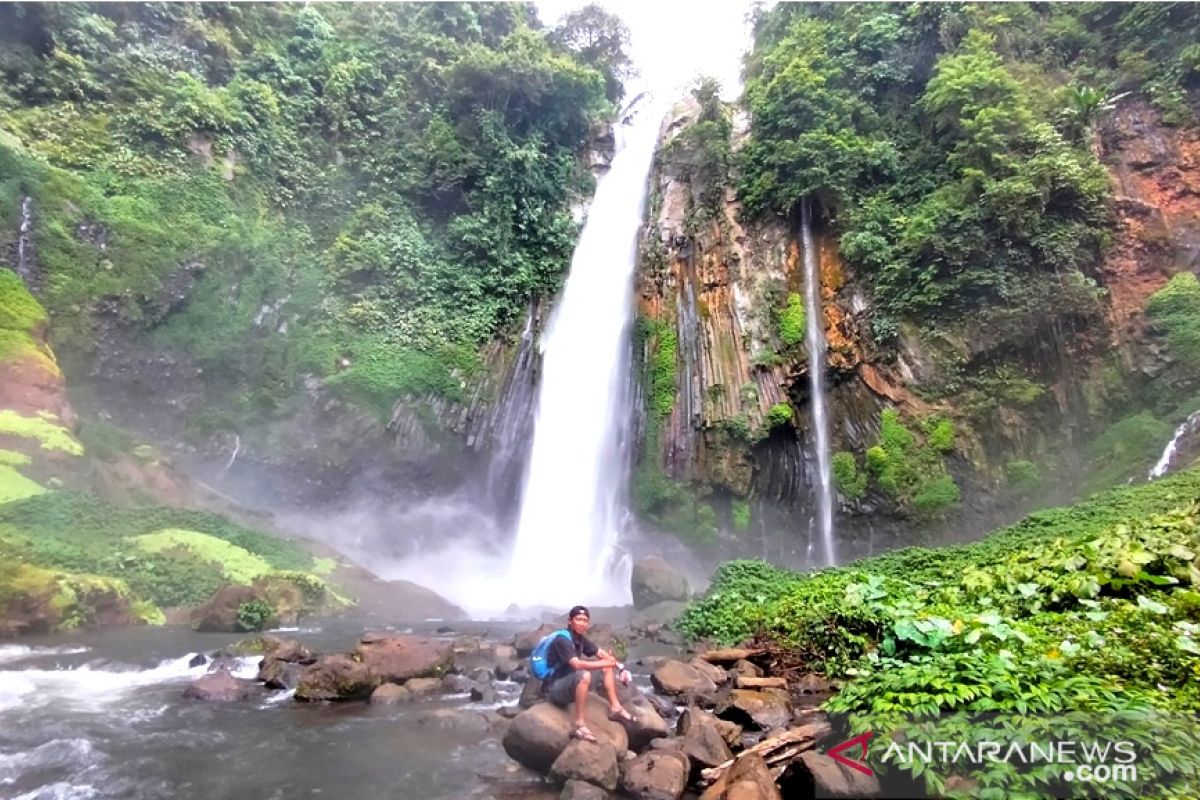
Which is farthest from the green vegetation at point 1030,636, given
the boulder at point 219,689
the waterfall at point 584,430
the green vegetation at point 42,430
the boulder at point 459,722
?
the green vegetation at point 42,430

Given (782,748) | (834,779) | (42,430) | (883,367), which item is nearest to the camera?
(834,779)

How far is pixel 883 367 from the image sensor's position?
18.0m

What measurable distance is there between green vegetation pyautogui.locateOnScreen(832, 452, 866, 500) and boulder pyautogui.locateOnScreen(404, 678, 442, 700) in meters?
12.7

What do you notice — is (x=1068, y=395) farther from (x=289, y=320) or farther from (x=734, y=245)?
(x=289, y=320)

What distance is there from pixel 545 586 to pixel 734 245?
39.2ft

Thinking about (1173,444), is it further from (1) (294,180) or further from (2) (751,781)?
(1) (294,180)

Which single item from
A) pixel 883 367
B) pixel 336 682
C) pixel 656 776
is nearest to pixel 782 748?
pixel 656 776

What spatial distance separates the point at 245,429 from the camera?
819 inches

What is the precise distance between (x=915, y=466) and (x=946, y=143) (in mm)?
9007

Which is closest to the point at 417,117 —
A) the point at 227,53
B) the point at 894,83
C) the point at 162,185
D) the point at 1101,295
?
the point at 227,53

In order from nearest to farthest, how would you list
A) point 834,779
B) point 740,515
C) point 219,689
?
point 834,779
point 219,689
point 740,515

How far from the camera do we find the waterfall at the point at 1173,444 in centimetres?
1350

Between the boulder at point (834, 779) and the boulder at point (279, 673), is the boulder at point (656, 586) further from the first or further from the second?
the boulder at point (834, 779)

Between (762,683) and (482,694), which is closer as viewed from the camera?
(762,683)
